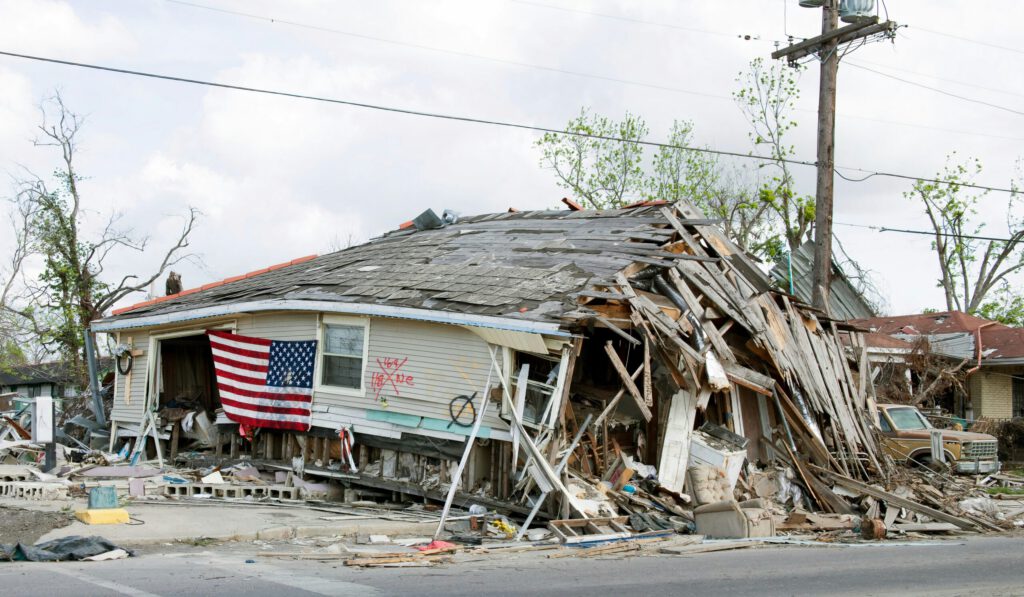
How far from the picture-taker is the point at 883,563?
1010cm

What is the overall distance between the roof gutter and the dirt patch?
201 inches

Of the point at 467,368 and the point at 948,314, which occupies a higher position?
the point at 948,314

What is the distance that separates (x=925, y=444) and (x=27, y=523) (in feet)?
54.1

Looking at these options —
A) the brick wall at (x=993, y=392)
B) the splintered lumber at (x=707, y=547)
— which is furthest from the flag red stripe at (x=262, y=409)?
the brick wall at (x=993, y=392)

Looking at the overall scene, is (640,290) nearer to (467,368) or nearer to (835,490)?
(467,368)

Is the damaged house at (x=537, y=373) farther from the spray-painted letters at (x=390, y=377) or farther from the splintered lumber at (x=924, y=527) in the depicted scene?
the splintered lumber at (x=924, y=527)

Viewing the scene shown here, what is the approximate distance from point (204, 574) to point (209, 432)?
10211mm

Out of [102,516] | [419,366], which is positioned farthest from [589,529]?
[102,516]

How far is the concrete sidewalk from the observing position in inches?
412

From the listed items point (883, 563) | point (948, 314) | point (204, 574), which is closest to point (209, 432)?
point (204, 574)

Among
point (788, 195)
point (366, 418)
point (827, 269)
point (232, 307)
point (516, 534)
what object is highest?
point (788, 195)

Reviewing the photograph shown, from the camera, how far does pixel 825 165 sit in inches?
744

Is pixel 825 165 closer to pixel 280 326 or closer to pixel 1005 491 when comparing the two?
pixel 1005 491

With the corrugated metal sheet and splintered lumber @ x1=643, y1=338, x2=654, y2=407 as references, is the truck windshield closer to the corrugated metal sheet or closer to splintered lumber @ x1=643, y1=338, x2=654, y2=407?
the corrugated metal sheet
